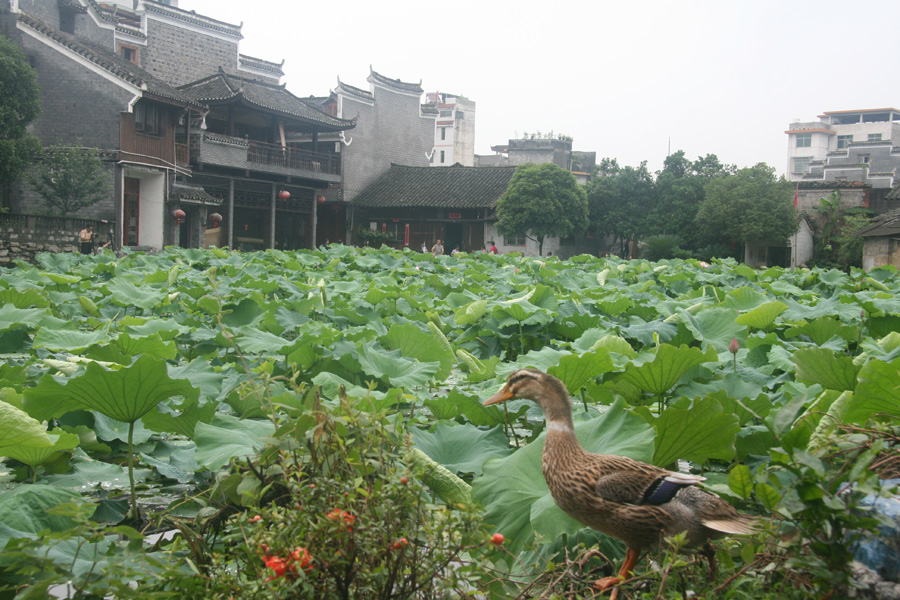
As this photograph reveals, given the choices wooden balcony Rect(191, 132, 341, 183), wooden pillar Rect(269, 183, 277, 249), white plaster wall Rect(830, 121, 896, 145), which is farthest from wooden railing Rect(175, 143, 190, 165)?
white plaster wall Rect(830, 121, 896, 145)

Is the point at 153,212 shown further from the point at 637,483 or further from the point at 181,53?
the point at 637,483

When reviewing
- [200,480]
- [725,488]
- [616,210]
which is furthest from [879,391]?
[616,210]

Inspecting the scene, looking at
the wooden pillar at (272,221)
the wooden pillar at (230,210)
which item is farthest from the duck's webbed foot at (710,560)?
the wooden pillar at (272,221)

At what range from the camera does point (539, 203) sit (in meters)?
22.0

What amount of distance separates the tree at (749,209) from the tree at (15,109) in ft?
59.6

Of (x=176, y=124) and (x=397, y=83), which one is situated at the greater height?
(x=397, y=83)

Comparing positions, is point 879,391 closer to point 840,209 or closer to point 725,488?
point 725,488

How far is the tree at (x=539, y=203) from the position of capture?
72.4 feet

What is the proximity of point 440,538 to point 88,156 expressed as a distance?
15.9m

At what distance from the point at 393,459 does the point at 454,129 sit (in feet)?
125

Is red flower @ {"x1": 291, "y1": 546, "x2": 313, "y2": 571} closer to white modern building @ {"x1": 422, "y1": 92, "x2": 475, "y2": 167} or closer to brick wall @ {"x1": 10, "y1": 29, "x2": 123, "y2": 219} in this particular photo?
brick wall @ {"x1": 10, "y1": 29, "x2": 123, "y2": 219}

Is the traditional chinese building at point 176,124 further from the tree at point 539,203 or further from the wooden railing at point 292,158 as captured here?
the tree at point 539,203

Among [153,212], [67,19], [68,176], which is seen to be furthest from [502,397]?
[67,19]

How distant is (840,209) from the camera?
2347cm
